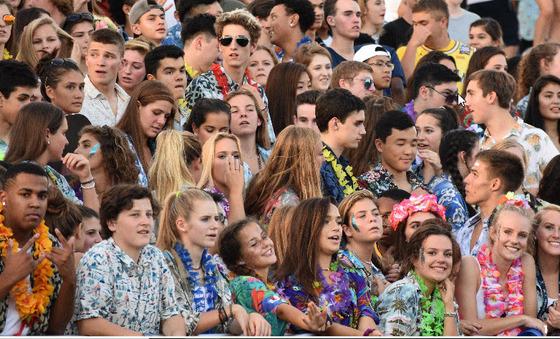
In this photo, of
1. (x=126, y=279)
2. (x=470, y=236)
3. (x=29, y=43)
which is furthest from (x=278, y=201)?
(x=29, y=43)

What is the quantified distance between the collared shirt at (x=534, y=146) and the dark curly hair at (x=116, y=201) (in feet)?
13.9

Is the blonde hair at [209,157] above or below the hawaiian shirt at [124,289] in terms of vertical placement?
above

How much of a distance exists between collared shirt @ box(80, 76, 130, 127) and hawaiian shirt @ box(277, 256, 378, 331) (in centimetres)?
280

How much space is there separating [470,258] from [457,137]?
191cm

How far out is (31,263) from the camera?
6492 mm

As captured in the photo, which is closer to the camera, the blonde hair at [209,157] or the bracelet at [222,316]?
the bracelet at [222,316]

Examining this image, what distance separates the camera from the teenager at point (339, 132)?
9.07 meters

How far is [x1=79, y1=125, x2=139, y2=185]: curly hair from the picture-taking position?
8.23 metres

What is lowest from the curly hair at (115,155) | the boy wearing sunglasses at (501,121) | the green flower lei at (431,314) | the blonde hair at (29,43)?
the green flower lei at (431,314)

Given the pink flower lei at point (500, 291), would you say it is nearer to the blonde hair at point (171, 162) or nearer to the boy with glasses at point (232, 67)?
the blonde hair at point (171, 162)

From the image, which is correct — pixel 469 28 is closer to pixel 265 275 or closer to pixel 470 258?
pixel 470 258

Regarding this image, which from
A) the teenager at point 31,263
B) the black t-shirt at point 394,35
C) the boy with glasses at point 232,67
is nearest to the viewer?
the teenager at point 31,263

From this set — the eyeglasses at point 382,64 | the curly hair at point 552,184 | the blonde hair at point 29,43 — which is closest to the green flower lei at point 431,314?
the curly hair at point 552,184

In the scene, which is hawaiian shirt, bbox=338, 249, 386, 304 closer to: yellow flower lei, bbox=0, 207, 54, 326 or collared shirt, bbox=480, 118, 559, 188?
yellow flower lei, bbox=0, 207, 54, 326
